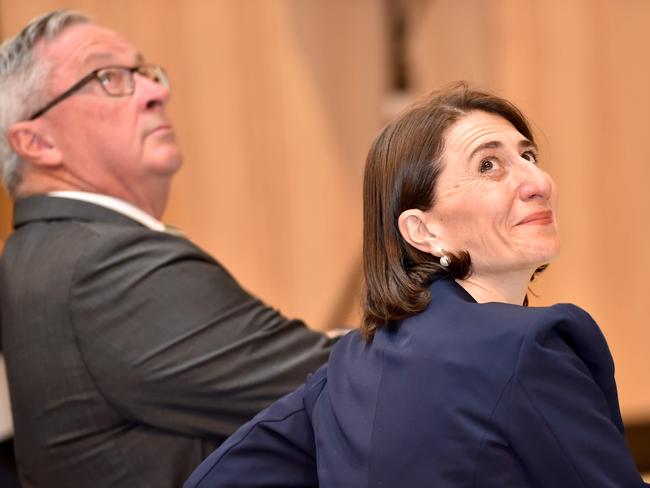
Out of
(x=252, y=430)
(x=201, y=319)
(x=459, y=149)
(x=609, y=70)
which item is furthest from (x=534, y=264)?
(x=609, y=70)

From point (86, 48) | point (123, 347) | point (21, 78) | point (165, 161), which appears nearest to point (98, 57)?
point (86, 48)

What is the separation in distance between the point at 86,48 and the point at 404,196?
1061 millimetres

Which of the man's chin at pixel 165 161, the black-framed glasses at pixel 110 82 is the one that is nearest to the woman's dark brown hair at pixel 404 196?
the man's chin at pixel 165 161

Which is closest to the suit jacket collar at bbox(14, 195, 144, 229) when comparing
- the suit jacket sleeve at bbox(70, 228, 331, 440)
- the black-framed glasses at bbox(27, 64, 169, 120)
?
the suit jacket sleeve at bbox(70, 228, 331, 440)

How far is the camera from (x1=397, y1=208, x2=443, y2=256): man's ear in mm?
1363

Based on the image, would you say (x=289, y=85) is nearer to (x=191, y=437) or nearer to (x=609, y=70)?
(x=609, y=70)

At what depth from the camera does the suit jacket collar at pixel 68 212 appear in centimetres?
193

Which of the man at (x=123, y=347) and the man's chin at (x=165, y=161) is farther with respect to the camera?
the man's chin at (x=165, y=161)

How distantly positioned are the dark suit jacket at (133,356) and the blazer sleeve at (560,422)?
2.23 feet

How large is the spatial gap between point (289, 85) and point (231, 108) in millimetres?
227

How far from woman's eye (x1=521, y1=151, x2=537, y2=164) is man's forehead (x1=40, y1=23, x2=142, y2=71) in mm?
1108

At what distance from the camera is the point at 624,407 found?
366 centimetres

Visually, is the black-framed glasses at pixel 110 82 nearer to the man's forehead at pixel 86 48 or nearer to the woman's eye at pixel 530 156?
the man's forehead at pixel 86 48

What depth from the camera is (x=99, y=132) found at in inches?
82.7
